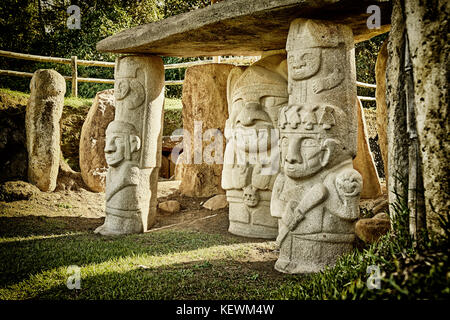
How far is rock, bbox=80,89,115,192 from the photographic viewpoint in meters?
8.41

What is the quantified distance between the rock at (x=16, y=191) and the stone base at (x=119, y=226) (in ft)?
7.06

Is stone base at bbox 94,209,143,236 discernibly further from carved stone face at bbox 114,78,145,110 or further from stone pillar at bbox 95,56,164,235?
carved stone face at bbox 114,78,145,110

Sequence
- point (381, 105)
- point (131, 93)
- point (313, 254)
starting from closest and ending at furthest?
point (313, 254) < point (131, 93) < point (381, 105)

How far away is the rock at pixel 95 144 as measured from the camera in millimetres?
8414

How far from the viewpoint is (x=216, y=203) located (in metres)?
7.54

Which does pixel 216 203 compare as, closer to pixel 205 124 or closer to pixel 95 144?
pixel 205 124

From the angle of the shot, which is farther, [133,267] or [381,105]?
[381,105]

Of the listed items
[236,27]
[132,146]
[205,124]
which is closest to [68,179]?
[132,146]

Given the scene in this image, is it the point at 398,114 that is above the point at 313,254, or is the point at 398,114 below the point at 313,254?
above

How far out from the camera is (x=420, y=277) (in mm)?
2238

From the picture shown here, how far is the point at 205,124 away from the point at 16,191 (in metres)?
3.74

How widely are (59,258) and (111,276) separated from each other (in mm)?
953

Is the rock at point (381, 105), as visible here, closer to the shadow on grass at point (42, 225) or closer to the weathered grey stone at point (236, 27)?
the weathered grey stone at point (236, 27)

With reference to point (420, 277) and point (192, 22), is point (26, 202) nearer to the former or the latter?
point (192, 22)
